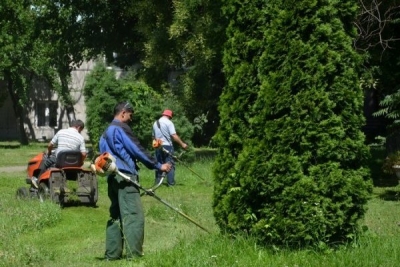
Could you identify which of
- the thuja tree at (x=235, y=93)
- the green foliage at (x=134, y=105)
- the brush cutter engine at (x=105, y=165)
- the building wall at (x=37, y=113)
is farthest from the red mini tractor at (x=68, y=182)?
the building wall at (x=37, y=113)

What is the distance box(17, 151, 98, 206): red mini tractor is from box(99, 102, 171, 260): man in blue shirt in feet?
18.4

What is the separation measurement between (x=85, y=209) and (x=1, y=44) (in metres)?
29.5

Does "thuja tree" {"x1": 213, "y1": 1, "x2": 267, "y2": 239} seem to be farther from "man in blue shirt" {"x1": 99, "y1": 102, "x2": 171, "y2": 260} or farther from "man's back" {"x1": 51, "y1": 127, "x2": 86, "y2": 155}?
"man's back" {"x1": 51, "y1": 127, "x2": 86, "y2": 155}

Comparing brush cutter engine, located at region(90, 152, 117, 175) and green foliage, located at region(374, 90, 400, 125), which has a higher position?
green foliage, located at region(374, 90, 400, 125)

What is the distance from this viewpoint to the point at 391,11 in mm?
20188

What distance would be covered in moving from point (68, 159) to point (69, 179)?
54 cm

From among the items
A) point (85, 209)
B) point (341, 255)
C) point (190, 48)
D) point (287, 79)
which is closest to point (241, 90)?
point (287, 79)

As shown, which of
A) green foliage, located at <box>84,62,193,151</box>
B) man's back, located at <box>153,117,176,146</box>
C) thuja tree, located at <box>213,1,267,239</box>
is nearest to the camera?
thuja tree, located at <box>213,1,267,239</box>

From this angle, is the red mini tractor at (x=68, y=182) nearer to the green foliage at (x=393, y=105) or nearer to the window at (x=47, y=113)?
the green foliage at (x=393, y=105)

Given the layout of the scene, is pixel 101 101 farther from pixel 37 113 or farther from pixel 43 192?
pixel 37 113

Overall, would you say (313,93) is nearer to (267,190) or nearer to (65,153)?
(267,190)

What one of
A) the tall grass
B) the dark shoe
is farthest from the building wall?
the dark shoe

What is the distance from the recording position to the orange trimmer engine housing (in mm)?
15922

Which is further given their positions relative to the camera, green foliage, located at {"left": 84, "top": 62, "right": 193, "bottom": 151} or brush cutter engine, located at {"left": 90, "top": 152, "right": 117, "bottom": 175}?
green foliage, located at {"left": 84, "top": 62, "right": 193, "bottom": 151}
